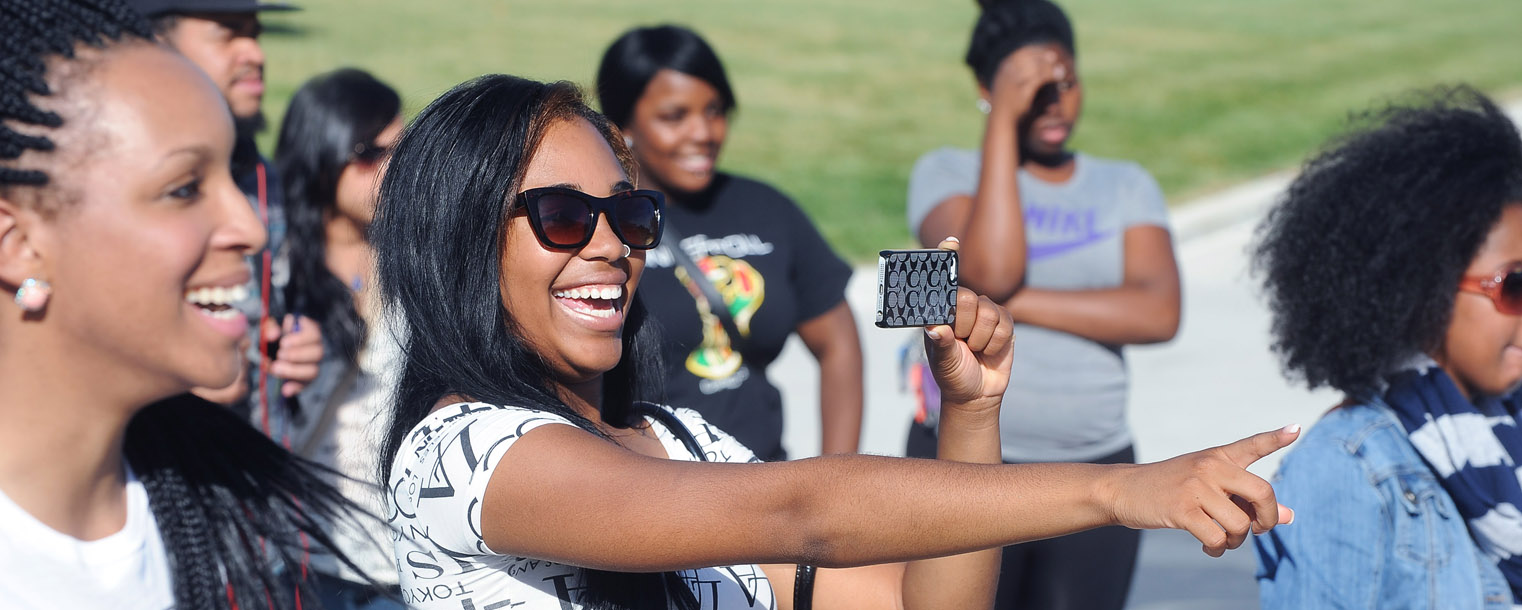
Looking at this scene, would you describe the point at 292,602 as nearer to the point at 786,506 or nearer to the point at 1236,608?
the point at 786,506

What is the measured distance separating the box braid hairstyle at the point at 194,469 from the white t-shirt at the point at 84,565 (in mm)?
26

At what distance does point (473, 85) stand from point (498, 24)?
69.6 ft

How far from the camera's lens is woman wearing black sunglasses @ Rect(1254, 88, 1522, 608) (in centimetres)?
255

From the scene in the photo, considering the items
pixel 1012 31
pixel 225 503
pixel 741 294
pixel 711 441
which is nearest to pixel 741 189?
pixel 741 294

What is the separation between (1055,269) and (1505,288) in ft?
4.13

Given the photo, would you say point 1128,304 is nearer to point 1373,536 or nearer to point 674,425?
point 1373,536

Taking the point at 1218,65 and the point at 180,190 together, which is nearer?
the point at 180,190

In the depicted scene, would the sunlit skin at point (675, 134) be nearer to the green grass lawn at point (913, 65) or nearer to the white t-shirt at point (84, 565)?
the white t-shirt at point (84, 565)

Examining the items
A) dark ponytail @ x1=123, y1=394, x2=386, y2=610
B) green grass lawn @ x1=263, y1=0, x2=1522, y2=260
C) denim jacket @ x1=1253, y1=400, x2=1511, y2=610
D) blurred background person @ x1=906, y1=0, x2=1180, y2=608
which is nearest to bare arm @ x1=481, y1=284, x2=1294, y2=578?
dark ponytail @ x1=123, y1=394, x2=386, y2=610

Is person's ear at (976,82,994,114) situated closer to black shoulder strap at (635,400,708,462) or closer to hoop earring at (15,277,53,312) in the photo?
black shoulder strap at (635,400,708,462)

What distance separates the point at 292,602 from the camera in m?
2.04

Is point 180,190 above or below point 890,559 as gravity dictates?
above

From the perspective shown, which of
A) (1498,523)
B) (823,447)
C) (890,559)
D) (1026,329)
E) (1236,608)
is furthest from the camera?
(1236,608)

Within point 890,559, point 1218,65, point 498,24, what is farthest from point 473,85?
point 498,24
